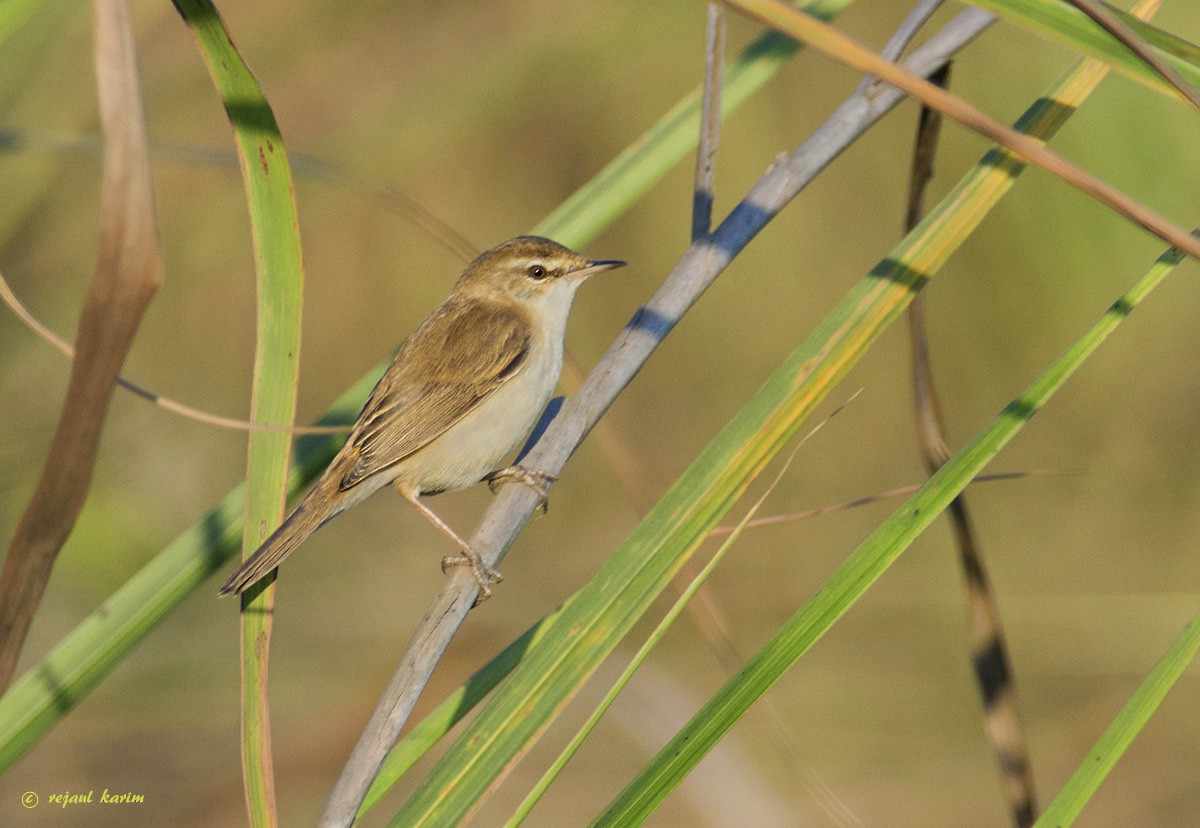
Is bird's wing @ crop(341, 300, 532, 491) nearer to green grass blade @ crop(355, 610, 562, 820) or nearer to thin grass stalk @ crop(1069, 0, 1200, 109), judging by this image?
green grass blade @ crop(355, 610, 562, 820)

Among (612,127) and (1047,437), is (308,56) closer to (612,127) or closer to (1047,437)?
(612,127)

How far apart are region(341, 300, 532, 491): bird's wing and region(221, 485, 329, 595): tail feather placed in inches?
10.0

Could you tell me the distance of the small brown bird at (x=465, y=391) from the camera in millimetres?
2928

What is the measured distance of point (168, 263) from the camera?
445 centimetres

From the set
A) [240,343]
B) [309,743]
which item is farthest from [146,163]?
[240,343]

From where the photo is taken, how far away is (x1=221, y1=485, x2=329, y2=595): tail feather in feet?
6.04

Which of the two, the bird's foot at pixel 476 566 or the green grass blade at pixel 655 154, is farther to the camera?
the green grass blade at pixel 655 154

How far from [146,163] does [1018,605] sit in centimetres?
410

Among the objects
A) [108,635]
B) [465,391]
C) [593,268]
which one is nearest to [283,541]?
[108,635]

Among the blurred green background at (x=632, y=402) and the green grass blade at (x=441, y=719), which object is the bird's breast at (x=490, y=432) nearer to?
the blurred green background at (x=632, y=402)

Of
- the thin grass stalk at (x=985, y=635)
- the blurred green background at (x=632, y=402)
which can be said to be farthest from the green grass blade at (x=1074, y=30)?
the blurred green background at (x=632, y=402)

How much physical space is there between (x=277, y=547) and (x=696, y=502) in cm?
96

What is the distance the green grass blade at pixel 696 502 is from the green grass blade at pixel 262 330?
0.27 metres

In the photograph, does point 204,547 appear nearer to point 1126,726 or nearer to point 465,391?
point 465,391
